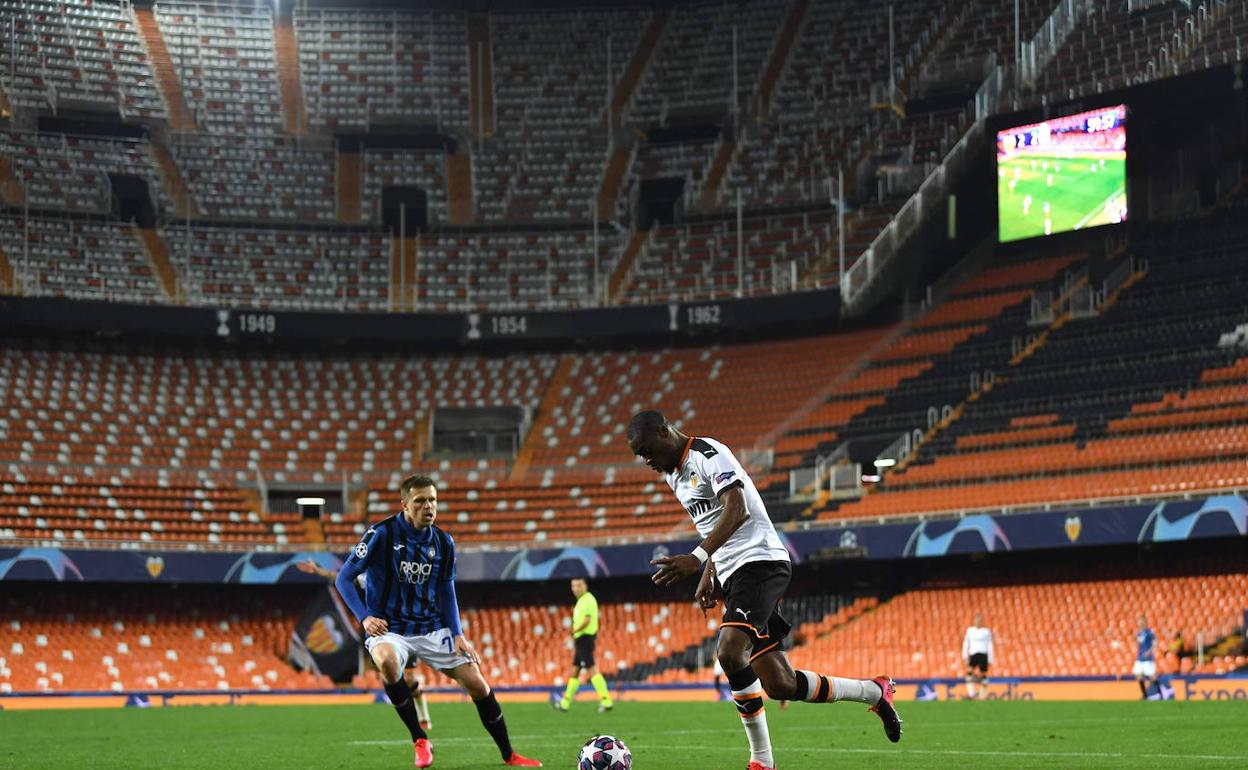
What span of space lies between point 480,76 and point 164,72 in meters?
11.2

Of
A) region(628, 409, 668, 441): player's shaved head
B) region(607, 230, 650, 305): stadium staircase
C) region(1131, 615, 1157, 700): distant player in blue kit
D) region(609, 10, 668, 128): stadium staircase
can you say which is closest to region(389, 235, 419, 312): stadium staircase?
region(607, 230, 650, 305): stadium staircase

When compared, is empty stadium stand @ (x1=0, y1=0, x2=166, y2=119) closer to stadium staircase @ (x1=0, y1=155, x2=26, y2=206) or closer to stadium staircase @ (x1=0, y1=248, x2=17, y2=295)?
stadium staircase @ (x1=0, y1=155, x2=26, y2=206)

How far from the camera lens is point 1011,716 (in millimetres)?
23219

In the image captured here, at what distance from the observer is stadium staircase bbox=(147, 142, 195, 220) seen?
53469 mm

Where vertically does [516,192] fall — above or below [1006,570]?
above

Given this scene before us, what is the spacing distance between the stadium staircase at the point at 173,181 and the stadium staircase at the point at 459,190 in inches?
343

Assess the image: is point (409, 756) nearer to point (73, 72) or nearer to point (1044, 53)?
point (1044, 53)

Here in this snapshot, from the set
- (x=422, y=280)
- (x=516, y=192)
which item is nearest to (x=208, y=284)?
(x=422, y=280)

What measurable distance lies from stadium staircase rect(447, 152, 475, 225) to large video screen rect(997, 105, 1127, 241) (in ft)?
60.7

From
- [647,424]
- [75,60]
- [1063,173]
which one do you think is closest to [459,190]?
[75,60]

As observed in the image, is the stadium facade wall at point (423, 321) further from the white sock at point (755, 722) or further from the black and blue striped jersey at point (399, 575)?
the white sock at point (755, 722)

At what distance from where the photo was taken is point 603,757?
36.0ft

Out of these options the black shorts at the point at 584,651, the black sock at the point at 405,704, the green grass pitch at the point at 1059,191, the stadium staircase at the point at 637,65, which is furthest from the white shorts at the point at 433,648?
the stadium staircase at the point at 637,65

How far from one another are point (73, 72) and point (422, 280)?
1409 centimetres
